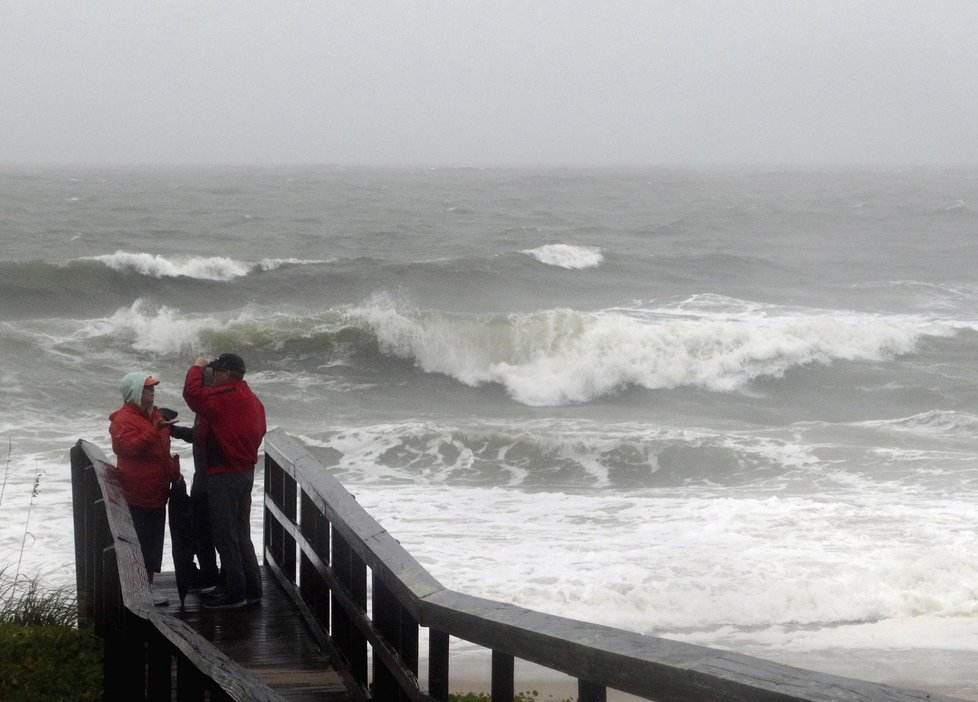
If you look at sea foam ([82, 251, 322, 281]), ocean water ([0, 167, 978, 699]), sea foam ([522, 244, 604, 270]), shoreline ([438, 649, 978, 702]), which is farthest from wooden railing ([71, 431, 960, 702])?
sea foam ([522, 244, 604, 270])

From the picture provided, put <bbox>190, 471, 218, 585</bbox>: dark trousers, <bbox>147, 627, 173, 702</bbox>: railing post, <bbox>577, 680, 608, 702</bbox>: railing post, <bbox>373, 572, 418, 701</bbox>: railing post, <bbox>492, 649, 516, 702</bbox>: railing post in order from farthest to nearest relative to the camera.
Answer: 1. <bbox>190, 471, 218, 585</bbox>: dark trousers
2. <bbox>373, 572, 418, 701</bbox>: railing post
3. <bbox>147, 627, 173, 702</bbox>: railing post
4. <bbox>492, 649, 516, 702</bbox>: railing post
5. <bbox>577, 680, 608, 702</bbox>: railing post

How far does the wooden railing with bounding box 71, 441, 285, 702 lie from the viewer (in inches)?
96.0

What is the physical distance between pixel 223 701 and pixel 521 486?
11870mm

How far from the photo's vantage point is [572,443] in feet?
53.6

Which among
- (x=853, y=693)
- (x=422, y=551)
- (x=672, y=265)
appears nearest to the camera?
(x=853, y=693)

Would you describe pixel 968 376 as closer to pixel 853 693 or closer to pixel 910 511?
pixel 910 511

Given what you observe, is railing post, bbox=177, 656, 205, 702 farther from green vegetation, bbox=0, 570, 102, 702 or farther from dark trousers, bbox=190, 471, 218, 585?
dark trousers, bbox=190, 471, 218, 585

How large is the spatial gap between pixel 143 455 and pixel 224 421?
0.56 m

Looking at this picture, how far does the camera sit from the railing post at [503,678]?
2.68 m

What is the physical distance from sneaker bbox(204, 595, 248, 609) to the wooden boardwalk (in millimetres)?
21

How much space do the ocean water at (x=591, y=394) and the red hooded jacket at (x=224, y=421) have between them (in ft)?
8.85

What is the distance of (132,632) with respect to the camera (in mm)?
3131

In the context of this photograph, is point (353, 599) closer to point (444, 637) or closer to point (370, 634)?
point (370, 634)

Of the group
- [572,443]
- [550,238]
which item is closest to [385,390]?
[572,443]
